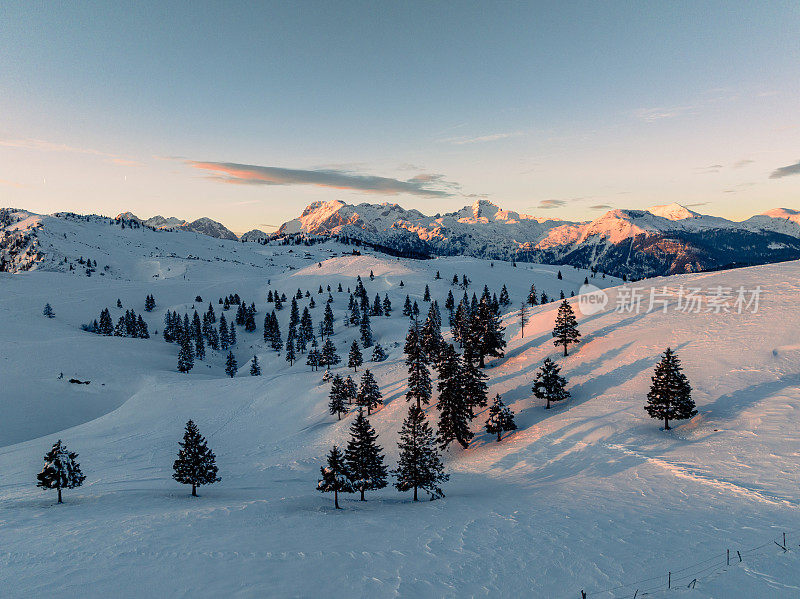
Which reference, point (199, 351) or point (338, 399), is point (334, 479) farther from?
point (199, 351)

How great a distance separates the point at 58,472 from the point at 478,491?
3818cm

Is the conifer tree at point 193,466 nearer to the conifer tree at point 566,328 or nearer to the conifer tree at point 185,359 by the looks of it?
the conifer tree at point 566,328

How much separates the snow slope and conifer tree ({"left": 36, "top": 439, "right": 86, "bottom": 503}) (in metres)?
2.06

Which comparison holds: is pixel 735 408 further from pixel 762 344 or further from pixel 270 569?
pixel 270 569

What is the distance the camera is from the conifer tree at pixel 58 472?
34.6 meters

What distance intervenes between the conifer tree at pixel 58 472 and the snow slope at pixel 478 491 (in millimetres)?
2056

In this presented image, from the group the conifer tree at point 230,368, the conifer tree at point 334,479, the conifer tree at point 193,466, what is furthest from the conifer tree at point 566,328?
the conifer tree at point 230,368

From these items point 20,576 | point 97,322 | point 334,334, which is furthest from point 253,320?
point 20,576

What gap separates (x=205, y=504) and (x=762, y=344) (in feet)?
253

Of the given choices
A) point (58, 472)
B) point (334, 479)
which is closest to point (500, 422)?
point (334, 479)

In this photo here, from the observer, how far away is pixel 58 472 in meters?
34.8

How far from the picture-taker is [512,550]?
890 inches

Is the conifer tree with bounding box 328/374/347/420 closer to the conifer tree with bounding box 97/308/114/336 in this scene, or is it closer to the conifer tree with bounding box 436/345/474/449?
the conifer tree with bounding box 436/345/474/449

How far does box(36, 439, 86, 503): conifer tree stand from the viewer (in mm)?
34625
